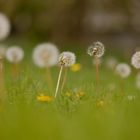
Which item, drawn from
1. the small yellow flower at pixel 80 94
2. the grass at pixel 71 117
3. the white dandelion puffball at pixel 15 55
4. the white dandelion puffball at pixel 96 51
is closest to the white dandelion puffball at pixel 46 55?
the white dandelion puffball at pixel 15 55

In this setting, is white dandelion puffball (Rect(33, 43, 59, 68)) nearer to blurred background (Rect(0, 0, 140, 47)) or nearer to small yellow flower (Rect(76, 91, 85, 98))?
small yellow flower (Rect(76, 91, 85, 98))

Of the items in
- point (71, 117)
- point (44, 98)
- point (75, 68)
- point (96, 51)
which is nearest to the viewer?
point (71, 117)

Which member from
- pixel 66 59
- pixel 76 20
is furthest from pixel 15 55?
pixel 76 20

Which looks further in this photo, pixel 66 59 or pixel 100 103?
pixel 66 59

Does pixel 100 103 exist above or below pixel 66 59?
below

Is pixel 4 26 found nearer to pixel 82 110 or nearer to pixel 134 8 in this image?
pixel 82 110

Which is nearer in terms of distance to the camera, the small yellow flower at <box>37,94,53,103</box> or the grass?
the grass

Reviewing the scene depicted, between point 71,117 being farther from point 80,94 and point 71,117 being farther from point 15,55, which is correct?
point 15,55

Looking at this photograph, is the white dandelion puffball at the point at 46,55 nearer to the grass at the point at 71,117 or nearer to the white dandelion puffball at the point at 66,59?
the white dandelion puffball at the point at 66,59

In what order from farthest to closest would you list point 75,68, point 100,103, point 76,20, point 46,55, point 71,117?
point 76,20
point 75,68
point 46,55
point 100,103
point 71,117

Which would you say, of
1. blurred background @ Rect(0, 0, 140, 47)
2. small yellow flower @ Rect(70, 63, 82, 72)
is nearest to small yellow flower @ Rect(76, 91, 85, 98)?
small yellow flower @ Rect(70, 63, 82, 72)
